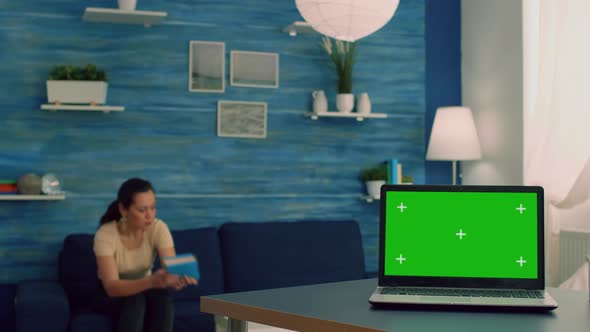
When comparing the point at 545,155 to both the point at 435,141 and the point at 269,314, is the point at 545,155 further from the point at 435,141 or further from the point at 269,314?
the point at 269,314

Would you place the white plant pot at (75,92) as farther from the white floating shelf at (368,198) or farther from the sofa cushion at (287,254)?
the white floating shelf at (368,198)

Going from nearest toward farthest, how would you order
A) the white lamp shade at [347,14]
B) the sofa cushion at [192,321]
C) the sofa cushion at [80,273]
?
1. the white lamp shade at [347,14]
2. the sofa cushion at [192,321]
3. the sofa cushion at [80,273]

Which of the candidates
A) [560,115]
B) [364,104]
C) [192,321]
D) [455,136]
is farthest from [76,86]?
[560,115]

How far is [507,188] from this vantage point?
2.04 m

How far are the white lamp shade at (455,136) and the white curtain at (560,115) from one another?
0.38 metres

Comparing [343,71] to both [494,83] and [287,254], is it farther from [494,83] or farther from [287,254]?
[287,254]

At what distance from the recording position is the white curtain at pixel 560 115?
4.33 meters

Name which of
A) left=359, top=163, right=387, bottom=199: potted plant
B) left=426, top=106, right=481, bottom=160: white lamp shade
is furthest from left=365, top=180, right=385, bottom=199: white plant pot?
left=426, top=106, right=481, bottom=160: white lamp shade

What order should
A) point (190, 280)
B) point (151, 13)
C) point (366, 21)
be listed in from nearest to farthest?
1. point (366, 21)
2. point (190, 280)
3. point (151, 13)

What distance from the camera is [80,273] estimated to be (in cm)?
404


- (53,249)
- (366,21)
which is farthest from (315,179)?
(366,21)

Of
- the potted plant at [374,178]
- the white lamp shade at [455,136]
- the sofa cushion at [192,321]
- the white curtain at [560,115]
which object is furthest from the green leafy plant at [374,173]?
the sofa cushion at [192,321]

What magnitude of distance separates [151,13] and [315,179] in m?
1.45

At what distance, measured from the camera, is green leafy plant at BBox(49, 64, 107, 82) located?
14.1 ft
